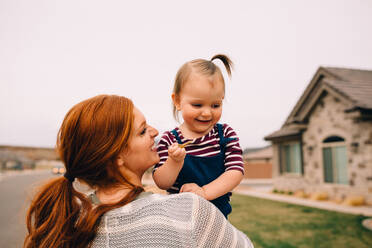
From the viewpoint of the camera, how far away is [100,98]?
1.74 meters

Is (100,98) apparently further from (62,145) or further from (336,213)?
(336,213)

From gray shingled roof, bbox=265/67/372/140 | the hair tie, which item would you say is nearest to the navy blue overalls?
the hair tie

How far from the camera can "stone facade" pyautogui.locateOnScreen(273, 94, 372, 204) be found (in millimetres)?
12719

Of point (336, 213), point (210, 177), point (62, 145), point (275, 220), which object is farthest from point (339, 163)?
point (62, 145)

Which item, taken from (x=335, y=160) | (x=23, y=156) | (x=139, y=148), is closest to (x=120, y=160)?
(x=139, y=148)

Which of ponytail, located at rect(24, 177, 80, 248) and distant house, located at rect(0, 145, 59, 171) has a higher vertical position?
ponytail, located at rect(24, 177, 80, 248)

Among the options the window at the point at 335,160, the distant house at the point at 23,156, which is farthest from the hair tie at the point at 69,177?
the distant house at the point at 23,156

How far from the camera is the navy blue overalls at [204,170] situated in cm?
219

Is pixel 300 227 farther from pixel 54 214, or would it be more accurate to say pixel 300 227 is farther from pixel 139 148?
pixel 54 214

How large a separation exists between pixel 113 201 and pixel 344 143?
47.4 ft

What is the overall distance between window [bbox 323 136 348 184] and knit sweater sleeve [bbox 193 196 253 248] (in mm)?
14232

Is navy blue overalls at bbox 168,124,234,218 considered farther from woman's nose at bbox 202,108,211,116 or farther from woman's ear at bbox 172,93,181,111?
woman's ear at bbox 172,93,181,111

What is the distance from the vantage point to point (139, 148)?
182cm

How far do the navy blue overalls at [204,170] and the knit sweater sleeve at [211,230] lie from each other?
0.59m
